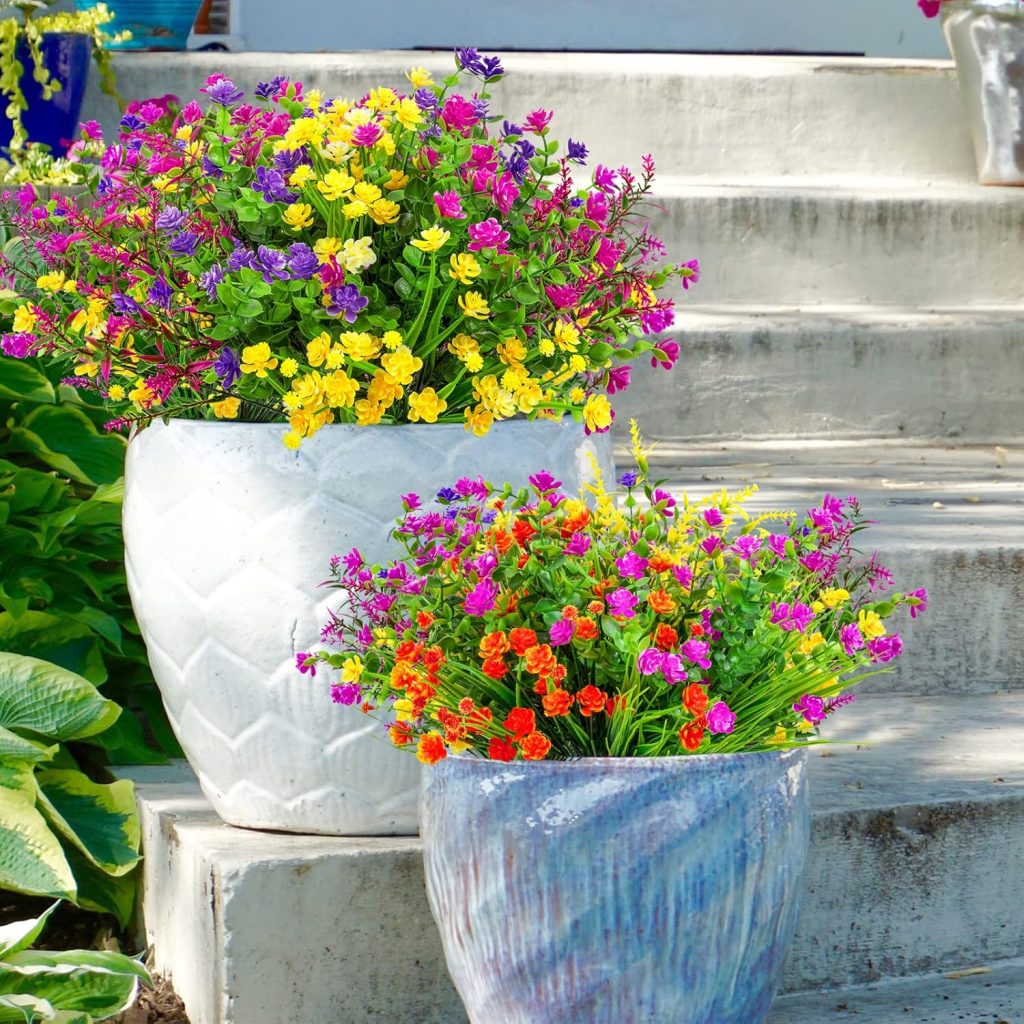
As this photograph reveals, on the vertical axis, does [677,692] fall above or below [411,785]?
above

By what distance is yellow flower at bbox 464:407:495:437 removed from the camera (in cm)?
166

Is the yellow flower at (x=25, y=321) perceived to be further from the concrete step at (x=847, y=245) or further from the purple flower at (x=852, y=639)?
the concrete step at (x=847, y=245)

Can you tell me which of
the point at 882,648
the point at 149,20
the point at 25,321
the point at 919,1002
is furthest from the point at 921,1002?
the point at 149,20

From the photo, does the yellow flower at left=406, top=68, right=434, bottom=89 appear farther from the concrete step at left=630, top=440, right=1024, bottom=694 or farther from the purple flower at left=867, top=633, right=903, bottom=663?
the concrete step at left=630, top=440, right=1024, bottom=694

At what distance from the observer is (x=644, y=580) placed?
1431mm

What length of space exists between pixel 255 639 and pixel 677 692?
1.54ft

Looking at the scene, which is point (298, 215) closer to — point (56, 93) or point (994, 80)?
point (56, 93)

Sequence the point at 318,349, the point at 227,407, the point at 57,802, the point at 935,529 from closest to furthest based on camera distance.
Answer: the point at 318,349
the point at 227,407
the point at 57,802
the point at 935,529

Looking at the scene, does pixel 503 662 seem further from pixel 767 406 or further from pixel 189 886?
pixel 767 406

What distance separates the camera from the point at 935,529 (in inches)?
96.6

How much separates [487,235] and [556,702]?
18.9 inches

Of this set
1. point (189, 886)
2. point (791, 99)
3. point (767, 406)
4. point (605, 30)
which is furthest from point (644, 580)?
point (605, 30)

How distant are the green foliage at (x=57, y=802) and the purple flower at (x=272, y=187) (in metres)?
0.66

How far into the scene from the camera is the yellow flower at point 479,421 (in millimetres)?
1656
